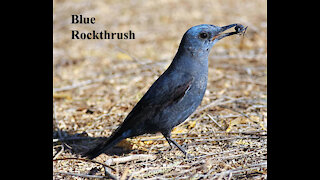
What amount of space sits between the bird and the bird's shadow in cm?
45

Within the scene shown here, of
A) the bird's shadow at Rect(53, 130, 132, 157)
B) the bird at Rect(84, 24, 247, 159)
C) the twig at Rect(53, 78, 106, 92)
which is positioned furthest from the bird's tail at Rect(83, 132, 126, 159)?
the twig at Rect(53, 78, 106, 92)

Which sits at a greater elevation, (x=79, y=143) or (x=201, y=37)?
(x=201, y=37)

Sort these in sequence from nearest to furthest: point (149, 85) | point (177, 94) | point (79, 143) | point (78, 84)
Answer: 1. point (177, 94)
2. point (79, 143)
3. point (149, 85)
4. point (78, 84)

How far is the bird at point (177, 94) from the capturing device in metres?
3.99

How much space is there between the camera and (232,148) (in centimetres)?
413

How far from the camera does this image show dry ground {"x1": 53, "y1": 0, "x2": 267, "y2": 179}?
3900 millimetres

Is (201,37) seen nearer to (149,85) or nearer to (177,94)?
(177,94)

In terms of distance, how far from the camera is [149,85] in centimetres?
634

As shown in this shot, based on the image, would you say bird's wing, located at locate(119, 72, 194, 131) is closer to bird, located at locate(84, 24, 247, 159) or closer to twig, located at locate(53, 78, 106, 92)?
bird, located at locate(84, 24, 247, 159)

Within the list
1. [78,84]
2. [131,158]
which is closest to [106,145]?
[131,158]

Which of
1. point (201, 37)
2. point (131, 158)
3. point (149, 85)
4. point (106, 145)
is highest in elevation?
point (201, 37)

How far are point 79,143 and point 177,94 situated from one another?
1553 mm

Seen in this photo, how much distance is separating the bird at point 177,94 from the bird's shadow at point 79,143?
17.8 inches
